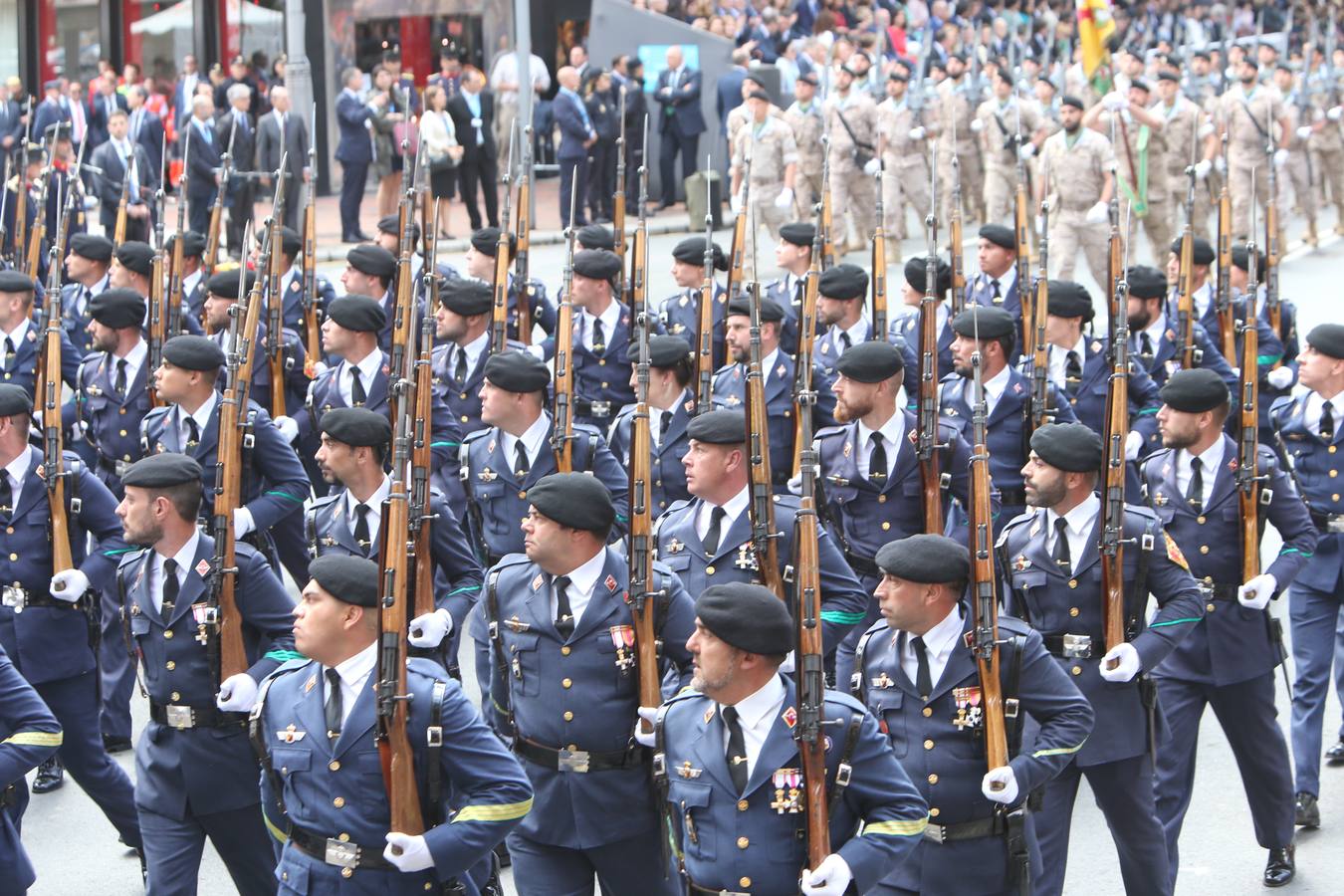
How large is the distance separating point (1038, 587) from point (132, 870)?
11.1 ft

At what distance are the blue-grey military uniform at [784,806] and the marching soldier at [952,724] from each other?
21.5 inches

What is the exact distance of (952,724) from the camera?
18.5ft

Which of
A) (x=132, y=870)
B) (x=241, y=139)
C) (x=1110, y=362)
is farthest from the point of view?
(x=241, y=139)

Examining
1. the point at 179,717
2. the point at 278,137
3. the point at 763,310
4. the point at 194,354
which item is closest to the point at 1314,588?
the point at 763,310

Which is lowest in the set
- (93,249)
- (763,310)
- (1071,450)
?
(1071,450)

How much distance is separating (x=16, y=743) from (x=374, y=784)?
1096 mm

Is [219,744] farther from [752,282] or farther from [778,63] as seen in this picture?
[778,63]

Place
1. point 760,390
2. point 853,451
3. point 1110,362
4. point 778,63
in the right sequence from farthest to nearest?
point 778,63
point 1110,362
point 853,451
point 760,390

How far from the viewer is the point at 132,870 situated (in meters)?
7.55

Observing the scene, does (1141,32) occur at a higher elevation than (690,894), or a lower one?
higher

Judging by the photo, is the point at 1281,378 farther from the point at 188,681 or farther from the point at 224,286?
the point at 188,681

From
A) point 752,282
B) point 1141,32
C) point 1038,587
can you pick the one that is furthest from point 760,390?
point 1141,32

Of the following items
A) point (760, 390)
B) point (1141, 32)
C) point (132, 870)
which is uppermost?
point (1141, 32)

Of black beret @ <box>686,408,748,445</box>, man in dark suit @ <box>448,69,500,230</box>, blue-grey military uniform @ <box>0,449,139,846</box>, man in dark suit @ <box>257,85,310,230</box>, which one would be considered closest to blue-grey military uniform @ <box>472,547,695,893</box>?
black beret @ <box>686,408,748,445</box>
